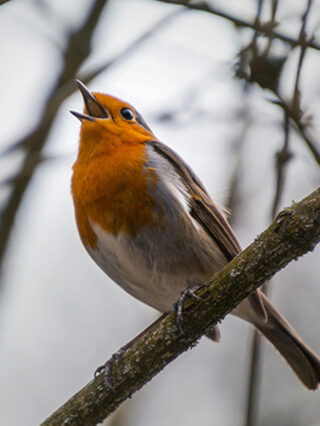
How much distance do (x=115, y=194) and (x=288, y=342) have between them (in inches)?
67.2

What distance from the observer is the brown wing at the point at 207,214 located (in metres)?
4.33

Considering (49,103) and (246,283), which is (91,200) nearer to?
(49,103)

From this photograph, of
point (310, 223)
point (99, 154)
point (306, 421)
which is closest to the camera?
point (310, 223)

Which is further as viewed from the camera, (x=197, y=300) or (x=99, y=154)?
(x=99, y=154)

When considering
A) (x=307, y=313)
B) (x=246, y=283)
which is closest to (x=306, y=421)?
(x=307, y=313)

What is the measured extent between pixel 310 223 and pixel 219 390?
19.8 feet

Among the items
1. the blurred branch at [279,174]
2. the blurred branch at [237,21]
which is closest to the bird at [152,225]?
the blurred branch at [279,174]

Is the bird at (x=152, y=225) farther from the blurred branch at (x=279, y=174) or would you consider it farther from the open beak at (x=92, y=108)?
the blurred branch at (x=279, y=174)

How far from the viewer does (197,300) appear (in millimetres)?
3193

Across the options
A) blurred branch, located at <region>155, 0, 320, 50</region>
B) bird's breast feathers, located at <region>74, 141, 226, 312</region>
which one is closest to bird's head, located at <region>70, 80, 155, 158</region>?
bird's breast feathers, located at <region>74, 141, 226, 312</region>

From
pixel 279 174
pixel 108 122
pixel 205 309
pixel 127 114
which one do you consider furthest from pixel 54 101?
pixel 205 309

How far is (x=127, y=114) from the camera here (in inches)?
195

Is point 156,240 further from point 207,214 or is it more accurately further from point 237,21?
point 237,21

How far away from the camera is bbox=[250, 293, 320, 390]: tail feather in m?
4.48
